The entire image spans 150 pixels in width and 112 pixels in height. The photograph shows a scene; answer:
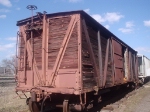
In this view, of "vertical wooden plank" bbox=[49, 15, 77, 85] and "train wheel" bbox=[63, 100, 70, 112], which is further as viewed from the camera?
"vertical wooden plank" bbox=[49, 15, 77, 85]

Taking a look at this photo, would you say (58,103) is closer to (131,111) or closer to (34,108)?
(34,108)

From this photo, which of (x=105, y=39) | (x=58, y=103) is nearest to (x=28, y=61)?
(x=58, y=103)

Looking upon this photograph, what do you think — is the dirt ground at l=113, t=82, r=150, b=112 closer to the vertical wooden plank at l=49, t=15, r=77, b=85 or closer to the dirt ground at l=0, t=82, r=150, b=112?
the dirt ground at l=0, t=82, r=150, b=112

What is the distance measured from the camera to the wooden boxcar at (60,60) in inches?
278

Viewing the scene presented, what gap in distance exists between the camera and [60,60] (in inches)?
295

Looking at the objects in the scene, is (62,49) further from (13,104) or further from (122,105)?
(13,104)

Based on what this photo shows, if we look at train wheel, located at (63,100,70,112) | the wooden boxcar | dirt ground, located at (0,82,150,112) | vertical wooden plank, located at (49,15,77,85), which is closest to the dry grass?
dirt ground, located at (0,82,150,112)

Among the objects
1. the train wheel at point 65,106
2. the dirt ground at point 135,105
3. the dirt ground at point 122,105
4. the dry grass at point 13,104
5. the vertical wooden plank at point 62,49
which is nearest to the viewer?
the train wheel at point 65,106

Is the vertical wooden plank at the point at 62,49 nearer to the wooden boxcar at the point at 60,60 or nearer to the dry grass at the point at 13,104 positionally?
the wooden boxcar at the point at 60,60

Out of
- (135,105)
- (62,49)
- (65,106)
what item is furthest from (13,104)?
(135,105)

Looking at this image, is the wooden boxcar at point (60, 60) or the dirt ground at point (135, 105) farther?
the dirt ground at point (135, 105)

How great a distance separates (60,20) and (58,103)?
11.2 feet

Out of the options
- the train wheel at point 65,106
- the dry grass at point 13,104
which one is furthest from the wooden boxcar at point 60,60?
the dry grass at point 13,104

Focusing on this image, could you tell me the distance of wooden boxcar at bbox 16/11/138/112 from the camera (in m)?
7.05
